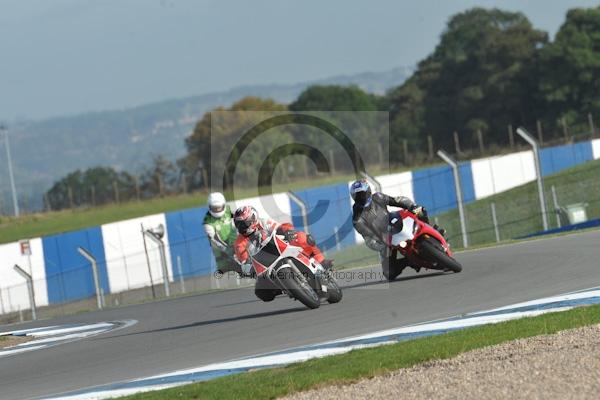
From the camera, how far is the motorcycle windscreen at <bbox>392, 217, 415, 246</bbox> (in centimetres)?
1543

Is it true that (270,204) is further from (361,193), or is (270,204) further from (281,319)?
(281,319)

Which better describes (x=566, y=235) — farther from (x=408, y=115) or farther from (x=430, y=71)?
(x=430, y=71)

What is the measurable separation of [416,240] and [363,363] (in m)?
6.21

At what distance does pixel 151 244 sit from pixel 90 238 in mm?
2144

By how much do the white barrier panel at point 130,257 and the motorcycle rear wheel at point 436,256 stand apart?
12.1 m

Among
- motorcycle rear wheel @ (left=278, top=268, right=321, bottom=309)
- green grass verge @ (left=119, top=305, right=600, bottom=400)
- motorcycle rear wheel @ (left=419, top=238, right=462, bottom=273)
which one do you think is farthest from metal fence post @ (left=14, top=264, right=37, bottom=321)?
green grass verge @ (left=119, top=305, right=600, bottom=400)

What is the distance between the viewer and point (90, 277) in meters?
32.9

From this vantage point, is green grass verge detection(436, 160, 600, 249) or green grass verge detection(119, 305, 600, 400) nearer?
green grass verge detection(119, 305, 600, 400)

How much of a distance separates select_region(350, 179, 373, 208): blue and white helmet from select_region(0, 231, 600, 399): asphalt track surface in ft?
3.75

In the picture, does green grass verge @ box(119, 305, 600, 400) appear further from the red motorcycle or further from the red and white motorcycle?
the red motorcycle

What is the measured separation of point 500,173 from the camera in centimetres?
4472

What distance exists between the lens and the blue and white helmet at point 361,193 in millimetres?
15435

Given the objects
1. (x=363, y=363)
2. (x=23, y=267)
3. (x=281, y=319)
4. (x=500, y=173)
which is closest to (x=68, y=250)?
(x=23, y=267)

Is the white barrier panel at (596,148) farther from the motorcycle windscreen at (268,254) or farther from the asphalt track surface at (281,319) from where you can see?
the motorcycle windscreen at (268,254)
